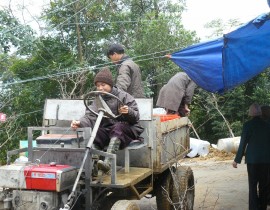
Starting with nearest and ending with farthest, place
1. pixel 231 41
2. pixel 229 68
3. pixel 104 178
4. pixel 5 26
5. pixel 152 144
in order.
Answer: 1. pixel 104 178
2. pixel 152 144
3. pixel 231 41
4. pixel 229 68
5. pixel 5 26

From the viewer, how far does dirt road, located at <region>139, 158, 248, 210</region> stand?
23.6 feet

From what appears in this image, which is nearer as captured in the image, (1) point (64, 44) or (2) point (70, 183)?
(2) point (70, 183)

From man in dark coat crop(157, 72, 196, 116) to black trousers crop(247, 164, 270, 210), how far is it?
186cm

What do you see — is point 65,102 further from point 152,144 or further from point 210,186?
point 210,186

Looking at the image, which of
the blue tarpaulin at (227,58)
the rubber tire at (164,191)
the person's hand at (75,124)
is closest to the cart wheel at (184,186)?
the rubber tire at (164,191)

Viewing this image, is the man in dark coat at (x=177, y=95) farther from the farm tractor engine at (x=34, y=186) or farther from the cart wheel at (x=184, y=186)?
the farm tractor engine at (x=34, y=186)

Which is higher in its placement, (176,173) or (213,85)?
(213,85)

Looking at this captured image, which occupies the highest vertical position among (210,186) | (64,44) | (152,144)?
(64,44)

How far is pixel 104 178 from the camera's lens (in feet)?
14.5

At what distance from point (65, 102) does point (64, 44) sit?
1217cm

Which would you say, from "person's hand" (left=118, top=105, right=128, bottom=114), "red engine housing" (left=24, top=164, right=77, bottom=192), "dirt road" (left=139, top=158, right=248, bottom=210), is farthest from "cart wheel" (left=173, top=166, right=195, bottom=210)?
"red engine housing" (left=24, top=164, right=77, bottom=192)

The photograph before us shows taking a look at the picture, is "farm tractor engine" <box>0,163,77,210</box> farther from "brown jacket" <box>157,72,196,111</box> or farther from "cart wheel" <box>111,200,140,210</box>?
"brown jacket" <box>157,72,196,111</box>

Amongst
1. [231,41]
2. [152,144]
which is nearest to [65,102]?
[152,144]

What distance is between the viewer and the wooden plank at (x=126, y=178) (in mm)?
4159
